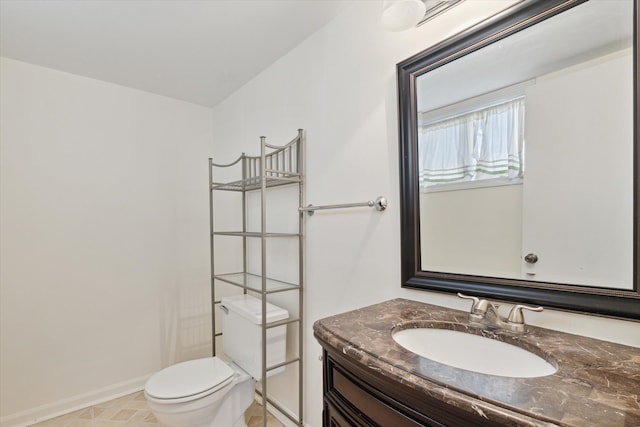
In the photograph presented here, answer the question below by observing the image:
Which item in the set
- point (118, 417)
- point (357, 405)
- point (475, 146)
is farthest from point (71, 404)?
point (475, 146)

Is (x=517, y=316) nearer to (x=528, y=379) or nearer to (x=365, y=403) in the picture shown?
(x=528, y=379)

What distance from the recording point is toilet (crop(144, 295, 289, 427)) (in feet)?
5.09

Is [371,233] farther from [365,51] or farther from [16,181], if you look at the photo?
[16,181]

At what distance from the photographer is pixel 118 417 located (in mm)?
2037

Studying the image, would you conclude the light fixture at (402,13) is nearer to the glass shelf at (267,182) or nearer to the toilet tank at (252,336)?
the glass shelf at (267,182)

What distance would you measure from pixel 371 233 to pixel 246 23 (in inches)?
51.5

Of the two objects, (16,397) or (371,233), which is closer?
(371,233)

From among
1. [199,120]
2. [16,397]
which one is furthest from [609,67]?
[16,397]

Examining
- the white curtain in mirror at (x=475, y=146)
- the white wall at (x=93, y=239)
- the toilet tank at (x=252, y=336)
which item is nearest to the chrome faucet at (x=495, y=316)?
the white curtain in mirror at (x=475, y=146)

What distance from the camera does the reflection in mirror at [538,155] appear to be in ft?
2.59

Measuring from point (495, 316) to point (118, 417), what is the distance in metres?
2.44

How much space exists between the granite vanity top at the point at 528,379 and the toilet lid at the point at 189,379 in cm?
110

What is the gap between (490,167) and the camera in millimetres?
1024

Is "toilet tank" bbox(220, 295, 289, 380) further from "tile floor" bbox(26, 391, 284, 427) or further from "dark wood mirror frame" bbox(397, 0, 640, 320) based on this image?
"dark wood mirror frame" bbox(397, 0, 640, 320)
